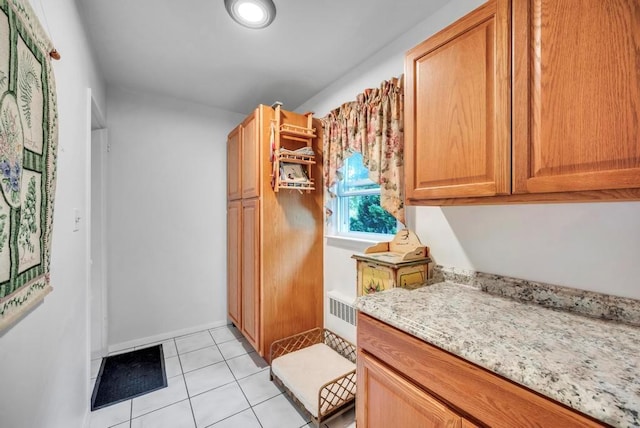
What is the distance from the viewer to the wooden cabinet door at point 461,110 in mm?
1014

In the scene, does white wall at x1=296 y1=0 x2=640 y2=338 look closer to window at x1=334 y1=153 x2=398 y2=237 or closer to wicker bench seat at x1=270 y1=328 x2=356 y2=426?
window at x1=334 y1=153 x2=398 y2=237

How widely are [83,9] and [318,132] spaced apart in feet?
5.41

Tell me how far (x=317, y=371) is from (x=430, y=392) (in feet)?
3.67

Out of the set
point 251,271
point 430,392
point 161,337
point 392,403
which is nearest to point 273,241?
point 251,271

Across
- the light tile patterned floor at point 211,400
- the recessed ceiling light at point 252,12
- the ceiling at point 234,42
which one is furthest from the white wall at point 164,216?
the recessed ceiling light at point 252,12

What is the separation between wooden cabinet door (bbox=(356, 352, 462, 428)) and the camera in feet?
2.91

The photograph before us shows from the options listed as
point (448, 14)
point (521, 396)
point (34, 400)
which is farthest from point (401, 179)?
point (34, 400)

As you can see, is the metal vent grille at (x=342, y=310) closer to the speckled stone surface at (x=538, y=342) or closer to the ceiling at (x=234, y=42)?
the speckled stone surface at (x=538, y=342)

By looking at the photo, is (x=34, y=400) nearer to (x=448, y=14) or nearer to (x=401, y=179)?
(x=401, y=179)

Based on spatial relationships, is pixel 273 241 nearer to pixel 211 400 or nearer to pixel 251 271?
pixel 251 271

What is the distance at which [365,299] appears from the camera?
1.22 metres

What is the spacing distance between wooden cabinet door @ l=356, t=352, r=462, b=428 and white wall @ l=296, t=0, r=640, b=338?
2.33 ft

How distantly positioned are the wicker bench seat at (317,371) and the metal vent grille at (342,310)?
0.54ft

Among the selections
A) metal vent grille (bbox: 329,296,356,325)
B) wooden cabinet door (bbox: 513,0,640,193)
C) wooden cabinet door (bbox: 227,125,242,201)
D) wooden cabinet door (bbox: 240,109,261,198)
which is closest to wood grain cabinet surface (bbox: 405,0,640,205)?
wooden cabinet door (bbox: 513,0,640,193)
